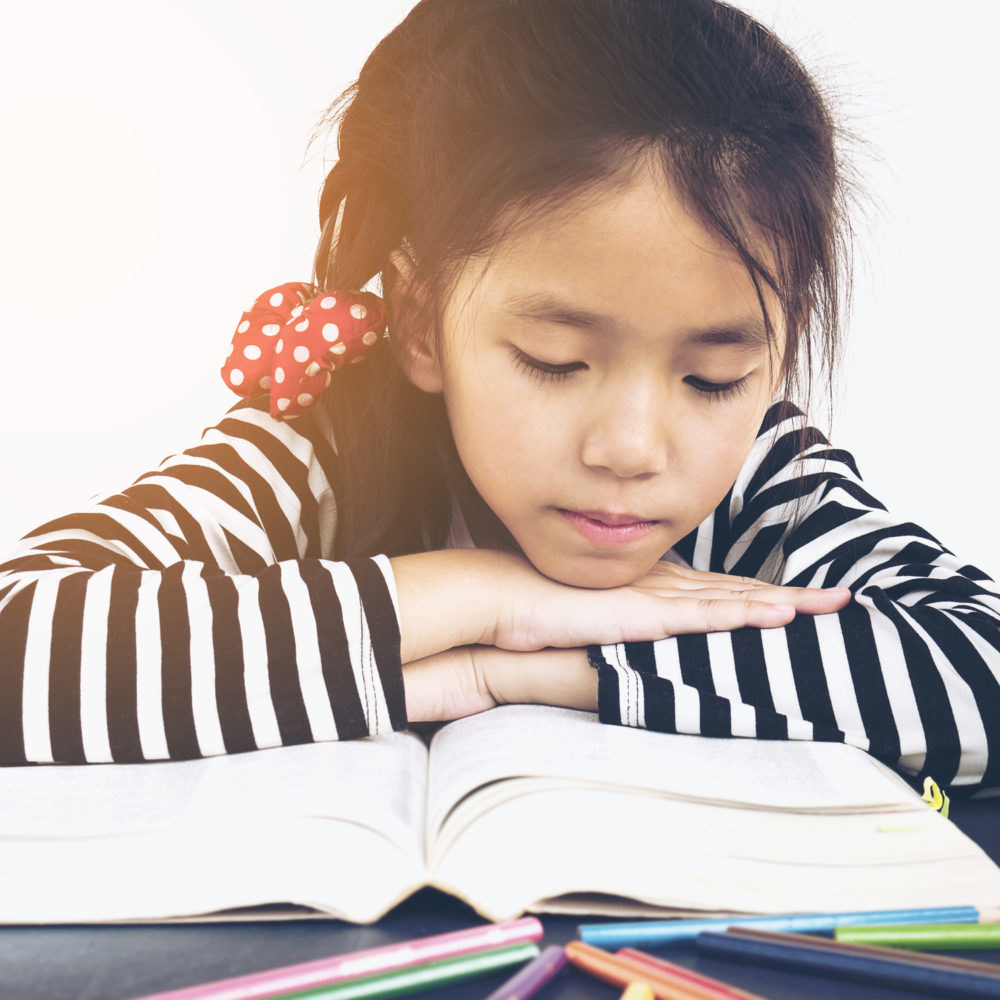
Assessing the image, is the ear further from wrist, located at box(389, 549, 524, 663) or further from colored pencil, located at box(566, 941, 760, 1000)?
colored pencil, located at box(566, 941, 760, 1000)

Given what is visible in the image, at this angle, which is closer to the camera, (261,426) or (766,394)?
(766,394)

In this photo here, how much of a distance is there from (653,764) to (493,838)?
3.9 inches

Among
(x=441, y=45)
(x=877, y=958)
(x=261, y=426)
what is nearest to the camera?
(x=877, y=958)

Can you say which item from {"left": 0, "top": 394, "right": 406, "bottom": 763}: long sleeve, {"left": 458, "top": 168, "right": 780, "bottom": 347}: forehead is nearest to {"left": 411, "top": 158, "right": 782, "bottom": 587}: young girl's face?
{"left": 458, "top": 168, "right": 780, "bottom": 347}: forehead

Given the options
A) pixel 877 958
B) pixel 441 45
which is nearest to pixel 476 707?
pixel 877 958

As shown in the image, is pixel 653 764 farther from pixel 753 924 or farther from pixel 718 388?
pixel 718 388

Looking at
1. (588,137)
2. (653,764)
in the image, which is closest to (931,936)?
(653,764)

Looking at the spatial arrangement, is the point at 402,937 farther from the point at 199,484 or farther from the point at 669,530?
the point at 199,484

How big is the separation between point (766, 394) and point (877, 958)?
0.37 meters

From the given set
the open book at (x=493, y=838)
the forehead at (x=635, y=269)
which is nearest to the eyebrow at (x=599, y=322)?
the forehead at (x=635, y=269)

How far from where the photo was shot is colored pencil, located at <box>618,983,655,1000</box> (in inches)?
10.6

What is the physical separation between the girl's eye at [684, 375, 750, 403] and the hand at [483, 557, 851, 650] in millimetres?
111

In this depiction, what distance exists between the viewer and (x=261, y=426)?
2.53ft

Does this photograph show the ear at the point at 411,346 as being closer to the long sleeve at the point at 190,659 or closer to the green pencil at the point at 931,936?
the long sleeve at the point at 190,659
